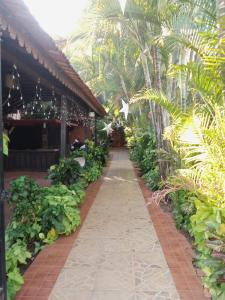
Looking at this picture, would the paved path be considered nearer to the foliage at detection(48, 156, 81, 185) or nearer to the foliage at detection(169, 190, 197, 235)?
the foliage at detection(169, 190, 197, 235)

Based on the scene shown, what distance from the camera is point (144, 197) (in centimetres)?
848

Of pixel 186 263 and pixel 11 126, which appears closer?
pixel 186 263

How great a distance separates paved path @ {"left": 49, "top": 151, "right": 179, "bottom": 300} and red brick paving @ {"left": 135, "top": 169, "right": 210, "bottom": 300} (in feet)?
0.28

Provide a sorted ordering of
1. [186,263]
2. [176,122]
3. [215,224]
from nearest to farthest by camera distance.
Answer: [215,224] < [186,263] < [176,122]

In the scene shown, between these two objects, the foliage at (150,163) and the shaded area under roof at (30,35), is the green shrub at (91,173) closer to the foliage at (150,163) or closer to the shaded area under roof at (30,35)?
the foliage at (150,163)

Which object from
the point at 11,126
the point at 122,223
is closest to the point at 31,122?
the point at 11,126

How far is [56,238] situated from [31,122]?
880 centimetres

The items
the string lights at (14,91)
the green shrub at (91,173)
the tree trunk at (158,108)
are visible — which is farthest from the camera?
the green shrub at (91,173)

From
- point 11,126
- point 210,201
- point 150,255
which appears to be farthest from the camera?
point 11,126

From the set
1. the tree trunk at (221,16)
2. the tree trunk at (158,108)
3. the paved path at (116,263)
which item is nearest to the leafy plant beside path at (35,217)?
the paved path at (116,263)

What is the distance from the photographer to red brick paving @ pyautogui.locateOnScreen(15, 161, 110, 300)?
3480mm

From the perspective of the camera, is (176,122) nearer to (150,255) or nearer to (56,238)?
(150,255)

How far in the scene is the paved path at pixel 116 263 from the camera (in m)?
3.46

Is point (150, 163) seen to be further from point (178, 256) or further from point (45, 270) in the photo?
point (45, 270)
